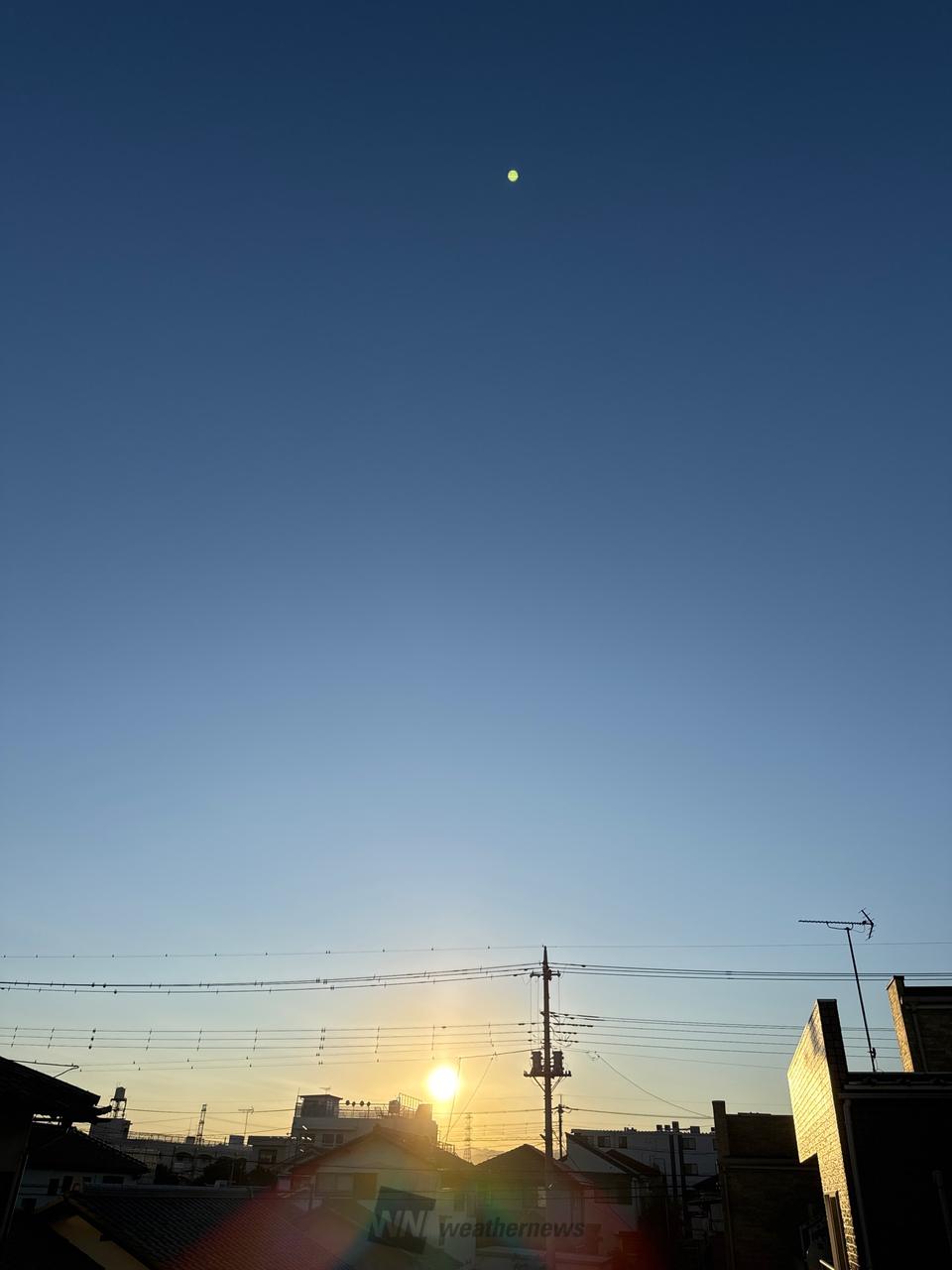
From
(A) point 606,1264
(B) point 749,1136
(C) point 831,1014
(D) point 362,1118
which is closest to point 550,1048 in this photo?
(B) point 749,1136

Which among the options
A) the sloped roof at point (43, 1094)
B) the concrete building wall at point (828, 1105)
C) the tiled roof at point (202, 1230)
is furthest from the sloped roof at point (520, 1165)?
the sloped roof at point (43, 1094)

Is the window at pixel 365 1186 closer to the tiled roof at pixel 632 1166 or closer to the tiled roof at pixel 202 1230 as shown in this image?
the tiled roof at pixel 202 1230

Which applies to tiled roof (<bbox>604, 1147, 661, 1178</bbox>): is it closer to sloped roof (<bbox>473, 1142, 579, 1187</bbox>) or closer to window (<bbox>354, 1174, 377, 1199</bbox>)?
sloped roof (<bbox>473, 1142, 579, 1187</bbox>)

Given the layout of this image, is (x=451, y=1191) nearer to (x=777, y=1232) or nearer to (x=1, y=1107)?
(x=777, y=1232)

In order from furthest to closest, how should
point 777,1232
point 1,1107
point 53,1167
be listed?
point 53,1167
point 777,1232
point 1,1107

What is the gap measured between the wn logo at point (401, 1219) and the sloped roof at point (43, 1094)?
106 ft

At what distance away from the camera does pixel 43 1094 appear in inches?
593

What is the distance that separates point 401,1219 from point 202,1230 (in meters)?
25.8

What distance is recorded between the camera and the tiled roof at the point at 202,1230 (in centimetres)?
1894

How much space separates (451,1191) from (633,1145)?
6066cm

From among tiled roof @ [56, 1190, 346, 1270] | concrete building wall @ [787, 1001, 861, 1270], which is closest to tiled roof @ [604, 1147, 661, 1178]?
tiled roof @ [56, 1190, 346, 1270]

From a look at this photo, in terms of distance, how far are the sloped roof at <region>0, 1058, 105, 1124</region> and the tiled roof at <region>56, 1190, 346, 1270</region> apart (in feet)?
17.4

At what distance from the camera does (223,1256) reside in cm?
2145

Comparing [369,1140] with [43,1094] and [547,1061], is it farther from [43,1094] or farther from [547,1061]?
[43,1094]
